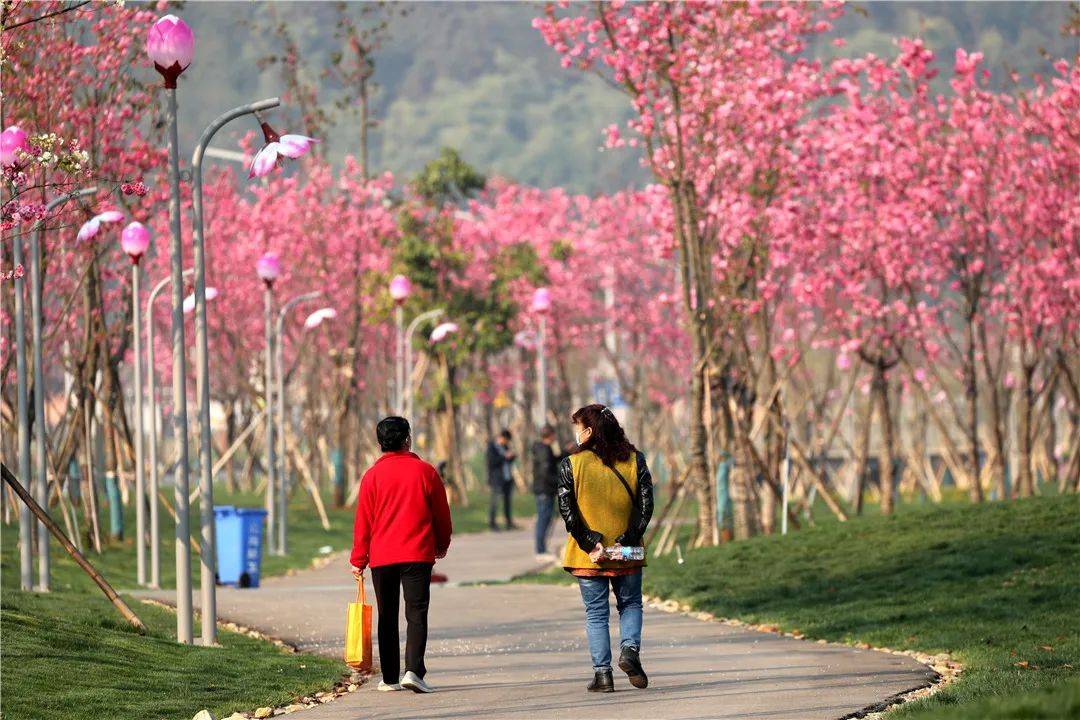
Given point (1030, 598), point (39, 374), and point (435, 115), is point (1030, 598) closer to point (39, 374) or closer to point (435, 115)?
point (39, 374)

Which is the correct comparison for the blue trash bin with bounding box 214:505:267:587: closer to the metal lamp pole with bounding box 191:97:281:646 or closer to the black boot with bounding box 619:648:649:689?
the metal lamp pole with bounding box 191:97:281:646

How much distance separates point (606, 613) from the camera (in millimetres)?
12242

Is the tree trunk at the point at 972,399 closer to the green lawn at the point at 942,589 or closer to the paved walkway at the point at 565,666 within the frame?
the green lawn at the point at 942,589

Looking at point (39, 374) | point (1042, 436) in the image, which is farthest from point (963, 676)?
point (1042, 436)

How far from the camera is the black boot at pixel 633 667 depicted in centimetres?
1204

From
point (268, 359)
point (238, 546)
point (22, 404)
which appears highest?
point (268, 359)

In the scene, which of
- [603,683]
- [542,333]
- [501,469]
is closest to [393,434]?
[603,683]

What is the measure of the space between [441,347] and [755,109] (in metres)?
23.8

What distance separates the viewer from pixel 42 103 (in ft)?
81.5

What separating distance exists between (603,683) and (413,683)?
1.16m

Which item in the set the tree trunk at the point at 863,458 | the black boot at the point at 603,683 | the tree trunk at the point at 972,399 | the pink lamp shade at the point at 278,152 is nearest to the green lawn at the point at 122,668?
the black boot at the point at 603,683

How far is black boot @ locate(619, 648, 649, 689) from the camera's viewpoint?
12.0 meters

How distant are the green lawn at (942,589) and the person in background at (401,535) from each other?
3.18 meters

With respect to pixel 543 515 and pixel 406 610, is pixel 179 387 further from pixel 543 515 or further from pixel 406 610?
pixel 543 515
